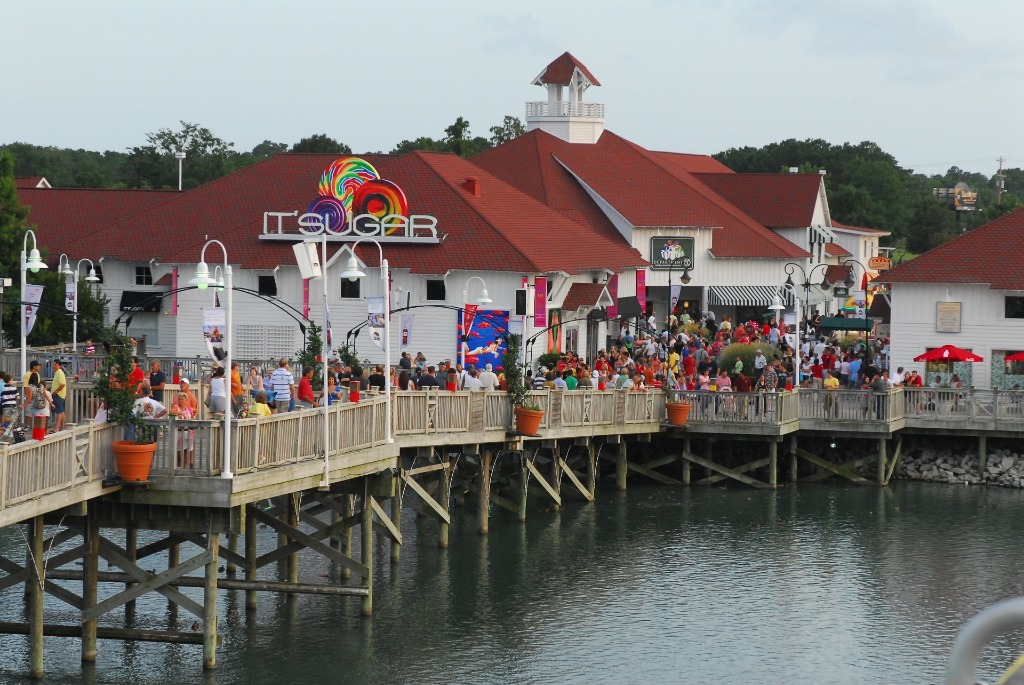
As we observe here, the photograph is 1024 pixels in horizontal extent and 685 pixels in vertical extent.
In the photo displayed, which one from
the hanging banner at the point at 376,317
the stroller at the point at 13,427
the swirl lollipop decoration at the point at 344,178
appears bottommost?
the stroller at the point at 13,427

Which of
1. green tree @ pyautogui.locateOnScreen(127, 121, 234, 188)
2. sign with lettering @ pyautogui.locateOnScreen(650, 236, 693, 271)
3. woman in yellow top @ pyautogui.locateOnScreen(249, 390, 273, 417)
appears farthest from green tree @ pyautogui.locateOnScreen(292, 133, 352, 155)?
woman in yellow top @ pyautogui.locateOnScreen(249, 390, 273, 417)

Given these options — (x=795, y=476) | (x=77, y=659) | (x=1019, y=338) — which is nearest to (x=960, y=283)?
(x=1019, y=338)

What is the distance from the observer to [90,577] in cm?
2436

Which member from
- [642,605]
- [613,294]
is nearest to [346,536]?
[642,605]

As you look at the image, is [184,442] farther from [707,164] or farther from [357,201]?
[707,164]

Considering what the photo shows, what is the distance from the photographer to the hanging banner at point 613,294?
189ft

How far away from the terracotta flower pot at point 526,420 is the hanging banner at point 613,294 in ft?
71.4

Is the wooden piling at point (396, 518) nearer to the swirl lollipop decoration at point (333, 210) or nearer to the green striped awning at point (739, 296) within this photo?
the swirl lollipop decoration at point (333, 210)

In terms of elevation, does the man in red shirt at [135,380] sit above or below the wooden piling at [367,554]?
above

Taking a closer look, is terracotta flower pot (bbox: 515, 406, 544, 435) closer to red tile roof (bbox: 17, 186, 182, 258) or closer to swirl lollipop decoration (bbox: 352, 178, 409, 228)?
swirl lollipop decoration (bbox: 352, 178, 409, 228)

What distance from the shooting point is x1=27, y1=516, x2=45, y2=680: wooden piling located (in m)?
22.9

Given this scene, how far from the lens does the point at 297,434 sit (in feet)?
84.2

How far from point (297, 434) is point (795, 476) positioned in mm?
20979

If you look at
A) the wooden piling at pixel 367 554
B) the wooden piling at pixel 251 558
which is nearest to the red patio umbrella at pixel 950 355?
the wooden piling at pixel 367 554
